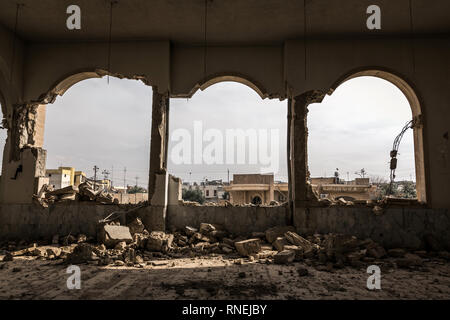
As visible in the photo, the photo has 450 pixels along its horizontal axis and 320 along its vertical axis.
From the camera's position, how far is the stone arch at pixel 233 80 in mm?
7680

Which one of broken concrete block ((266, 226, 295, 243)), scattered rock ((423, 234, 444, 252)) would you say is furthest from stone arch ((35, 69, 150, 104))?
scattered rock ((423, 234, 444, 252))

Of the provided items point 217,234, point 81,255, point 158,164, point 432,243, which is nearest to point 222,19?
point 158,164

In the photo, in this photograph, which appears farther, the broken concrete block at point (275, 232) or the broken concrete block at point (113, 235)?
the broken concrete block at point (275, 232)

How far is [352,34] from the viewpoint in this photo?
7.30m

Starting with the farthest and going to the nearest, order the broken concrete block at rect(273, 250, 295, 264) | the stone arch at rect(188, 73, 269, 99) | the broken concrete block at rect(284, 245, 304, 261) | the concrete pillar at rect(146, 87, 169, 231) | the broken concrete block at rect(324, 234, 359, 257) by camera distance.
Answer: the stone arch at rect(188, 73, 269, 99) → the concrete pillar at rect(146, 87, 169, 231) → the broken concrete block at rect(284, 245, 304, 261) → the broken concrete block at rect(324, 234, 359, 257) → the broken concrete block at rect(273, 250, 295, 264)

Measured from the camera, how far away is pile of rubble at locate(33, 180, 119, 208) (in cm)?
736

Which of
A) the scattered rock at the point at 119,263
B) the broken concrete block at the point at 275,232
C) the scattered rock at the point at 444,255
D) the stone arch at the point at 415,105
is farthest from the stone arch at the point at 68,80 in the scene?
the scattered rock at the point at 444,255

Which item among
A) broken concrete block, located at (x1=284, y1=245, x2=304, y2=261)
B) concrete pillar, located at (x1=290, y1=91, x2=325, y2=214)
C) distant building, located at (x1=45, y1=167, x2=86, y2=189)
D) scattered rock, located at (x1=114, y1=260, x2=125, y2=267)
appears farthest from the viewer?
Result: distant building, located at (x1=45, y1=167, x2=86, y2=189)

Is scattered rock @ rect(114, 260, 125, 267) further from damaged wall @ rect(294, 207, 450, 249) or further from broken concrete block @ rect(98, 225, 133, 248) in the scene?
damaged wall @ rect(294, 207, 450, 249)

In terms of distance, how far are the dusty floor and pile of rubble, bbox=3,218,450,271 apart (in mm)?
270

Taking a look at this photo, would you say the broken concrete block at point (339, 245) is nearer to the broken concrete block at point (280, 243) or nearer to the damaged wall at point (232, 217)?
the broken concrete block at point (280, 243)

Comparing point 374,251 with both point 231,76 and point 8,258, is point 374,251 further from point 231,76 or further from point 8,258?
point 8,258

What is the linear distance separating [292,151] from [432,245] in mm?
3857
